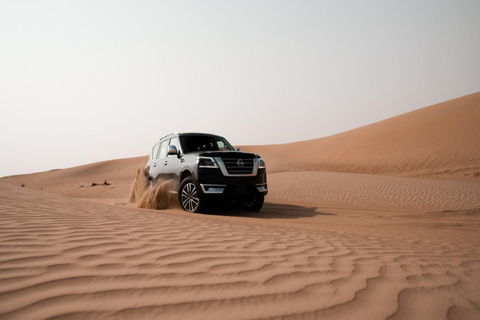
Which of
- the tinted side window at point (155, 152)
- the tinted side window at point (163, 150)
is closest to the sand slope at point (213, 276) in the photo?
the tinted side window at point (163, 150)

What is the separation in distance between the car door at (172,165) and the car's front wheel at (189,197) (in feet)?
1.48

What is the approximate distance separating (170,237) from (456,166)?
1171 inches

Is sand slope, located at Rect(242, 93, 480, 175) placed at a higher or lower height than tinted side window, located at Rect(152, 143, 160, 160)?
higher

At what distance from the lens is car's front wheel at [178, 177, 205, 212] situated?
7552 mm

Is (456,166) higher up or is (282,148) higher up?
(282,148)

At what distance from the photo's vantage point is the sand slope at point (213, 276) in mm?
1828

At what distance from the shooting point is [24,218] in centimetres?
392

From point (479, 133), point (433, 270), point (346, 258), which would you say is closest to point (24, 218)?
point (346, 258)

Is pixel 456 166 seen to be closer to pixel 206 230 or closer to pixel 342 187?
pixel 342 187

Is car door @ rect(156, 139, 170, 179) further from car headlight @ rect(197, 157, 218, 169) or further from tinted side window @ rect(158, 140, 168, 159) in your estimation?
car headlight @ rect(197, 157, 218, 169)

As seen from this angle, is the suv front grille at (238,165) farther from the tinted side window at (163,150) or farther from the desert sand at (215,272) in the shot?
the desert sand at (215,272)

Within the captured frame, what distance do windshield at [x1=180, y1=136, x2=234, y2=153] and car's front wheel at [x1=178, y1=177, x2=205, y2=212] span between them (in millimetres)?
924

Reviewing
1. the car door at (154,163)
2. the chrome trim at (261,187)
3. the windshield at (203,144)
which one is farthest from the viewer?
the car door at (154,163)

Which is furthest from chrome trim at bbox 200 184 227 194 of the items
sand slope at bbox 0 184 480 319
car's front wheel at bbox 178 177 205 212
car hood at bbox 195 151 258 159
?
sand slope at bbox 0 184 480 319
